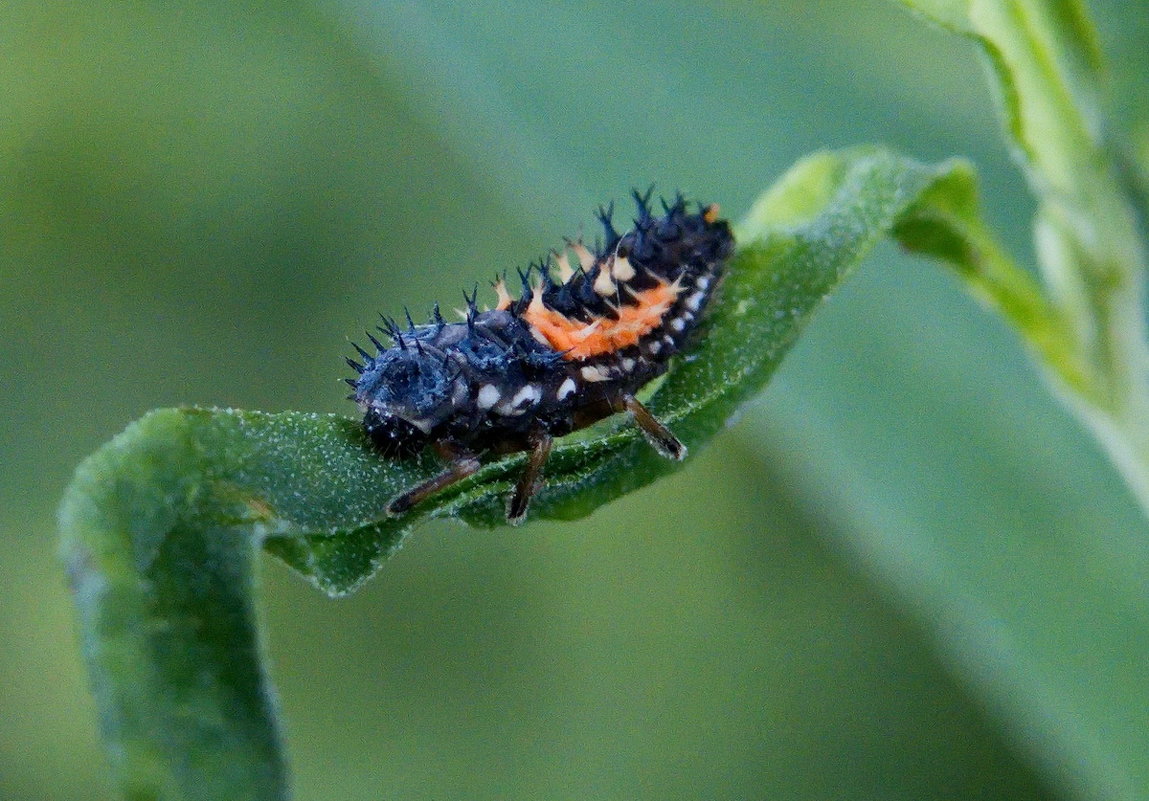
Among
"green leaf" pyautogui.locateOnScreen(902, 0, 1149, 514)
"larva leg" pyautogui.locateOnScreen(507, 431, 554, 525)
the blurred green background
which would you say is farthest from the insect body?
the blurred green background

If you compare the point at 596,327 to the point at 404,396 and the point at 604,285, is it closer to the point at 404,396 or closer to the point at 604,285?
the point at 604,285

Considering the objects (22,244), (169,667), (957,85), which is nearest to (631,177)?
(957,85)

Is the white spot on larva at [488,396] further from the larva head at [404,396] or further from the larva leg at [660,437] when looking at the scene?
the larva leg at [660,437]

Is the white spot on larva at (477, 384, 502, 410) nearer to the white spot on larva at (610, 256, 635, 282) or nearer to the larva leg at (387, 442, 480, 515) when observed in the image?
Result: the larva leg at (387, 442, 480, 515)

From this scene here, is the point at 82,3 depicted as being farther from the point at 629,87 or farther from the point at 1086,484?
the point at 1086,484

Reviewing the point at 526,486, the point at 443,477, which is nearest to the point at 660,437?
the point at 526,486

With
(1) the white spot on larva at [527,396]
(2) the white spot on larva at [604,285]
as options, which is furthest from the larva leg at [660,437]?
(2) the white spot on larva at [604,285]
